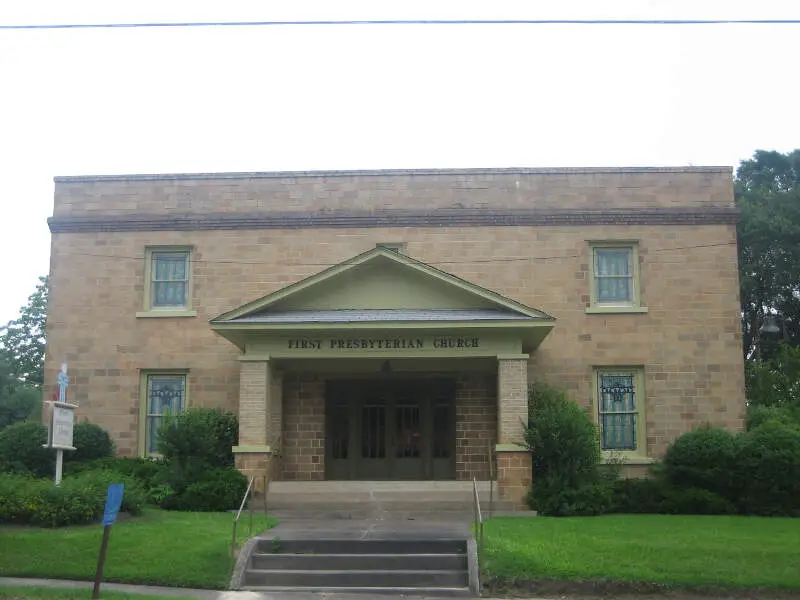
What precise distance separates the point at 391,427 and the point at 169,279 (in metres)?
6.91

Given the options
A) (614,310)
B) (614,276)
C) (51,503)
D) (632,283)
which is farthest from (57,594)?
(632,283)

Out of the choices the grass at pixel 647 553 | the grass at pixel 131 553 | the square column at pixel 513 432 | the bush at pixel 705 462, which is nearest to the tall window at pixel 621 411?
the bush at pixel 705 462

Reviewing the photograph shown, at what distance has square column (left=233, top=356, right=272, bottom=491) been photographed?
70.2 ft

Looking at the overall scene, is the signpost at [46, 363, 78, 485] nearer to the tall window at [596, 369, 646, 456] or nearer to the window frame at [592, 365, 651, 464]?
the window frame at [592, 365, 651, 464]

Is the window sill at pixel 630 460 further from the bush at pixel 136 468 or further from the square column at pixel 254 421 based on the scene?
the bush at pixel 136 468

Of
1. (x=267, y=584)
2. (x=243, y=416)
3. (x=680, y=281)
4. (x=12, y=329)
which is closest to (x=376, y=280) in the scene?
(x=243, y=416)

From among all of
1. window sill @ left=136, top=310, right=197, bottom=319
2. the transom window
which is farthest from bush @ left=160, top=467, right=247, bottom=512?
the transom window

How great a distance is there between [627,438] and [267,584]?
12.8 m

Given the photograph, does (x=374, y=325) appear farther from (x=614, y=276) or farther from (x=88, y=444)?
(x=88, y=444)

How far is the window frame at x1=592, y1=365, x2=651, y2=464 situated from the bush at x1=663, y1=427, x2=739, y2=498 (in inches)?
77.6

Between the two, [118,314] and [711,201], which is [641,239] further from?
[118,314]

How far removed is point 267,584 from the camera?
14.8m

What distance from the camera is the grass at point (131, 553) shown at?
14477mm

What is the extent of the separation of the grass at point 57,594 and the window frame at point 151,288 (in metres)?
12.5
